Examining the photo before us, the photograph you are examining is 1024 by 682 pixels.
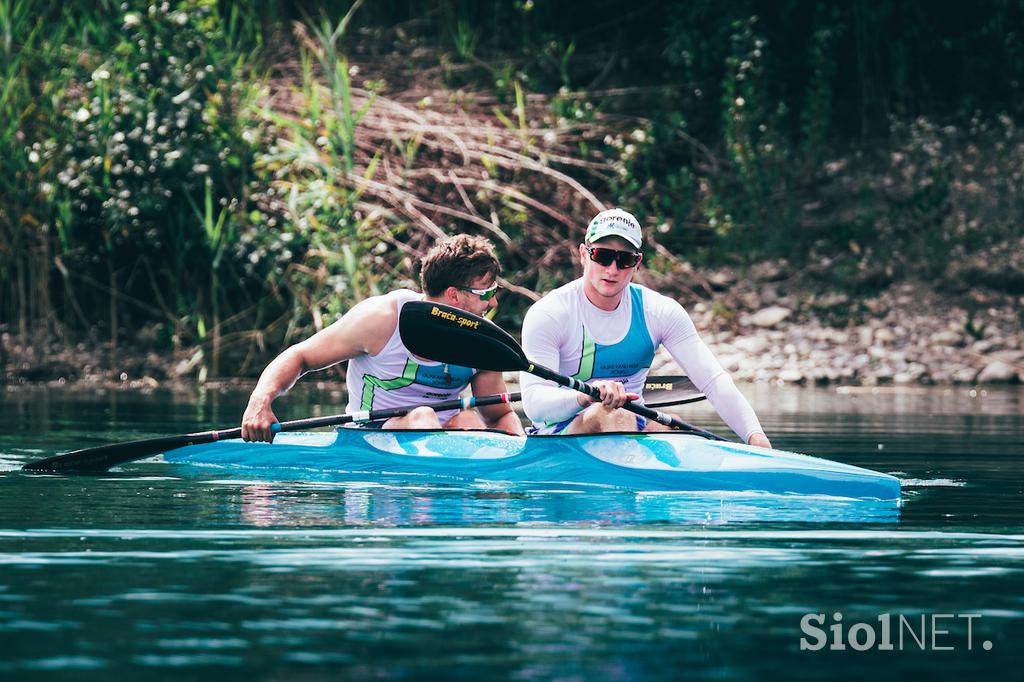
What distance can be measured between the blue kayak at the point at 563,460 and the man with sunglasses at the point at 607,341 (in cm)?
17

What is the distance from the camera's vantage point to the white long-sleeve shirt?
293 inches

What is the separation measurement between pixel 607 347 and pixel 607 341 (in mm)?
28

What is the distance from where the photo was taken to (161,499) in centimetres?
672

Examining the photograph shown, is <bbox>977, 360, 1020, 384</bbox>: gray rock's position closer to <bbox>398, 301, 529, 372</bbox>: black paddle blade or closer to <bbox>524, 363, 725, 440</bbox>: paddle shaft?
<bbox>524, 363, 725, 440</bbox>: paddle shaft

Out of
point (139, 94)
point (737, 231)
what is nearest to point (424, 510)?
point (139, 94)

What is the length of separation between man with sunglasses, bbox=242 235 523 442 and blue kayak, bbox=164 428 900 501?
0.26m

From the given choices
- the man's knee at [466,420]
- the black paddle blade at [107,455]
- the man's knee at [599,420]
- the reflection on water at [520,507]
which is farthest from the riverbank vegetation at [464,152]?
the reflection on water at [520,507]

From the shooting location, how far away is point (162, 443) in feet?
26.6

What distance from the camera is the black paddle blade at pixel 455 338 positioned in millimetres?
7383

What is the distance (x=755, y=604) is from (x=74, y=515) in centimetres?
283

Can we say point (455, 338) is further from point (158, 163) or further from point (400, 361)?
point (158, 163)

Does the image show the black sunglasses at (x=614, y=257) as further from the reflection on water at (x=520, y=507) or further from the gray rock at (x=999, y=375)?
the gray rock at (x=999, y=375)

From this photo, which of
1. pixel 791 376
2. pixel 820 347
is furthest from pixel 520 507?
pixel 820 347

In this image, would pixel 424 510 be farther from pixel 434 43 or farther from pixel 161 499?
pixel 434 43
